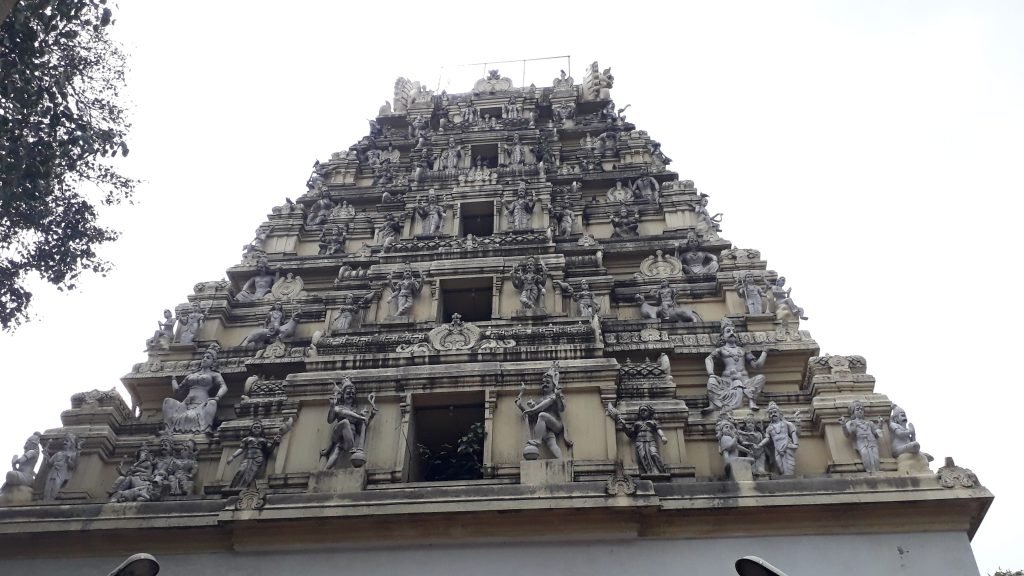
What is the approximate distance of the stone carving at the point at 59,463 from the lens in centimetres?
1533

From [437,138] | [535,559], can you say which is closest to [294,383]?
[535,559]

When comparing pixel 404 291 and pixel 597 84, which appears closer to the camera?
pixel 404 291

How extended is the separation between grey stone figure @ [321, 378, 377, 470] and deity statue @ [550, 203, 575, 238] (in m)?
7.63

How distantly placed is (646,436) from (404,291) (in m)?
6.37

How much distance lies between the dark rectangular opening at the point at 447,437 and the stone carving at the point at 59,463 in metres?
5.91

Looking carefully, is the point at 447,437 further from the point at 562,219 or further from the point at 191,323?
the point at 562,219

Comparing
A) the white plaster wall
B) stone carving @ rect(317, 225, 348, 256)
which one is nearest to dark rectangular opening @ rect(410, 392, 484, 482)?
the white plaster wall

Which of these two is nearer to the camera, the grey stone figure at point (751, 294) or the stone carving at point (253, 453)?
the stone carving at point (253, 453)

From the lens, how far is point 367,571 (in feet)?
42.8

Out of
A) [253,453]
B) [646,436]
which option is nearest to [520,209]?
[646,436]

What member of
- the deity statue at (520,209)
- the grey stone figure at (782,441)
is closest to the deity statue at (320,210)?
the deity statue at (520,209)

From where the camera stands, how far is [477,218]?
23.2m

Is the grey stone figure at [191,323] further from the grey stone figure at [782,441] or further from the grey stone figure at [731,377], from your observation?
the grey stone figure at [782,441]

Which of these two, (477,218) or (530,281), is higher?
(477,218)
